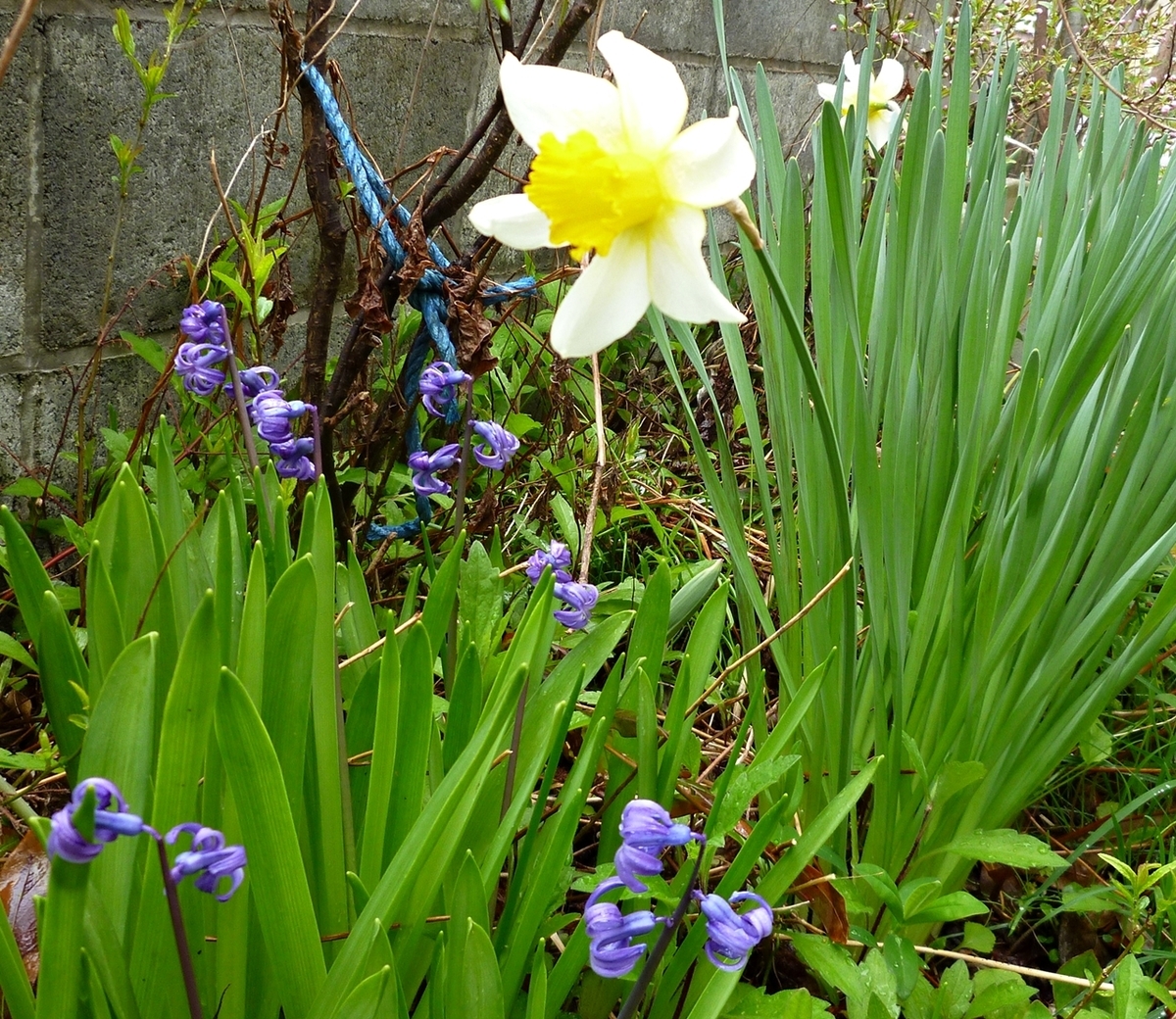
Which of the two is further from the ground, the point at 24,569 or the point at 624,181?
the point at 624,181

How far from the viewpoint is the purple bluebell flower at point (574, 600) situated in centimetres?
95

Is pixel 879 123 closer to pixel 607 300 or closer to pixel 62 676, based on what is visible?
pixel 607 300

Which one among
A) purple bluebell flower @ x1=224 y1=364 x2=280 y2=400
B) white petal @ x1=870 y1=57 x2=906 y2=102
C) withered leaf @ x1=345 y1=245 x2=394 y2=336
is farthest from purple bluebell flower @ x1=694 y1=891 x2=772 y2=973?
white petal @ x1=870 y1=57 x2=906 y2=102

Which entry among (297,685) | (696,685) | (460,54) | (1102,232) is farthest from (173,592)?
(460,54)

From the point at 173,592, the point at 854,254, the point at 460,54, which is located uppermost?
the point at 460,54

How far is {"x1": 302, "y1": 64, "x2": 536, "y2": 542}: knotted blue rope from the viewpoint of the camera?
4.17 ft

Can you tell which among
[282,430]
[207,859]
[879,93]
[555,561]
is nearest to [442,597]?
[555,561]

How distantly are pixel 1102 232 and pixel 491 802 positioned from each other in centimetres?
91

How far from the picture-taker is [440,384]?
1.03 metres

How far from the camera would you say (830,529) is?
1.09 meters

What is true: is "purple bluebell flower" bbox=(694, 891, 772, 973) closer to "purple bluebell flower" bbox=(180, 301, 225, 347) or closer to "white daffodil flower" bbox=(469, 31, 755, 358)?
"white daffodil flower" bbox=(469, 31, 755, 358)

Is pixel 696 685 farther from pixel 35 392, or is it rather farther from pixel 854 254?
pixel 35 392

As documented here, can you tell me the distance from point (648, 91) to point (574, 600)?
484 millimetres

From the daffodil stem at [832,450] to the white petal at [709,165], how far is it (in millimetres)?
18
